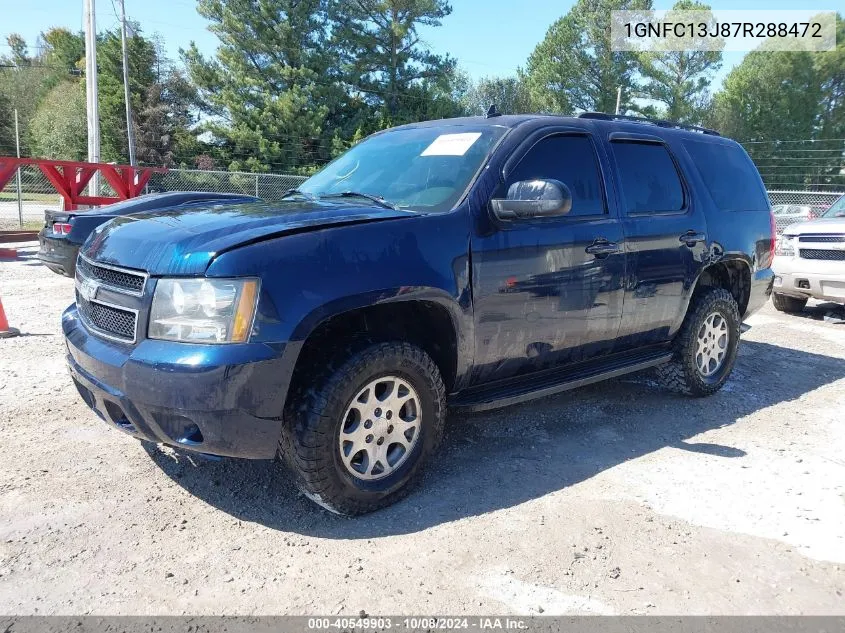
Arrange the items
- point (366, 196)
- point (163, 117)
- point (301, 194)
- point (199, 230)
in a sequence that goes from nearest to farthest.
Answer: point (199, 230), point (366, 196), point (301, 194), point (163, 117)

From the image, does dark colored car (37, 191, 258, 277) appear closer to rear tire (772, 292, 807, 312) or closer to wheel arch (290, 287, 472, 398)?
wheel arch (290, 287, 472, 398)

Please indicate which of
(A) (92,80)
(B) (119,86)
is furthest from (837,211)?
(B) (119,86)

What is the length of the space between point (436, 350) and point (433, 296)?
15.6 inches

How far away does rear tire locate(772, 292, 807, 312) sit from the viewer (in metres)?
9.07

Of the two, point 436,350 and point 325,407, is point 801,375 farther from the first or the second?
point 325,407

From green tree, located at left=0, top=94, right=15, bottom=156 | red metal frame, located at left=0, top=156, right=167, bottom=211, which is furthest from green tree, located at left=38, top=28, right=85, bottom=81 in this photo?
red metal frame, located at left=0, top=156, right=167, bottom=211

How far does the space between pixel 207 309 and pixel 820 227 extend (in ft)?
26.9

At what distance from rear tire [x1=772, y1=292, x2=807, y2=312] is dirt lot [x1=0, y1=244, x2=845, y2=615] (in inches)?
202

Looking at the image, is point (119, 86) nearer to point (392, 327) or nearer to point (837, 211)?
point (837, 211)

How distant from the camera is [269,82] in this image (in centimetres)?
3222

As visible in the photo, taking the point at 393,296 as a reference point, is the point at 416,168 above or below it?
above

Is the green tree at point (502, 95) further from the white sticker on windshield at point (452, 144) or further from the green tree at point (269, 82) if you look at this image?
the white sticker on windshield at point (452, 144)

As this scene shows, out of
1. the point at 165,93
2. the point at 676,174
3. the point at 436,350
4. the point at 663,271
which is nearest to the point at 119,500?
the point at 436,350

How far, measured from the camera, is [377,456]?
3.07 metres
